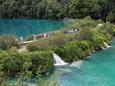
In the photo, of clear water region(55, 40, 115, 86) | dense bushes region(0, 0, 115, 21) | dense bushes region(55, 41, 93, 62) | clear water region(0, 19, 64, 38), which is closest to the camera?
clear water region(55, 40, 115, 86)

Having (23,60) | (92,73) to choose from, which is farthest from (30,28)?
(92,73)

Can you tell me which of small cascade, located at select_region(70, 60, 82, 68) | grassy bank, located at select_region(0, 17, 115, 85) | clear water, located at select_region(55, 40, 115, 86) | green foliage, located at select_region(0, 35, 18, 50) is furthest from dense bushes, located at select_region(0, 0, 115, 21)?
green foliage, located at select_region(0, 35, 18, 50)

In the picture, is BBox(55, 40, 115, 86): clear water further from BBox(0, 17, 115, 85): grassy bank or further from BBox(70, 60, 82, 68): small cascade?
BBox(0, 17, 115, 85): grassy bank

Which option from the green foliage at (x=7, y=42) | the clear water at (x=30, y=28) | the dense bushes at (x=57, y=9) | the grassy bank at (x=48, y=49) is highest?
the green foliage at (x=7, y=42)

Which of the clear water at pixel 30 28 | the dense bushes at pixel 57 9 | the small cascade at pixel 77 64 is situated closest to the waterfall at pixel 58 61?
the small cascade at pixel 77 64

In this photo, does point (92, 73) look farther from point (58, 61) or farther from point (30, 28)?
point (30, 28)

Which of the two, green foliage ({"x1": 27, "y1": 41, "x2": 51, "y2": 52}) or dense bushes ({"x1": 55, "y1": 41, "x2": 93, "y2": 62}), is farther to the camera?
dense bushes ({"x1": 55, "y1": 41, "x2": 93, "y2": 62})

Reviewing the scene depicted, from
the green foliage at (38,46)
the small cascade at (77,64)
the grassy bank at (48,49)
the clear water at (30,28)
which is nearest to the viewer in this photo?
the grassy bank at (48,49)

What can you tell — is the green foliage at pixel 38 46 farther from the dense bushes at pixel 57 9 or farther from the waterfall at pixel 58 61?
the dense bushes at pixel 57 9
